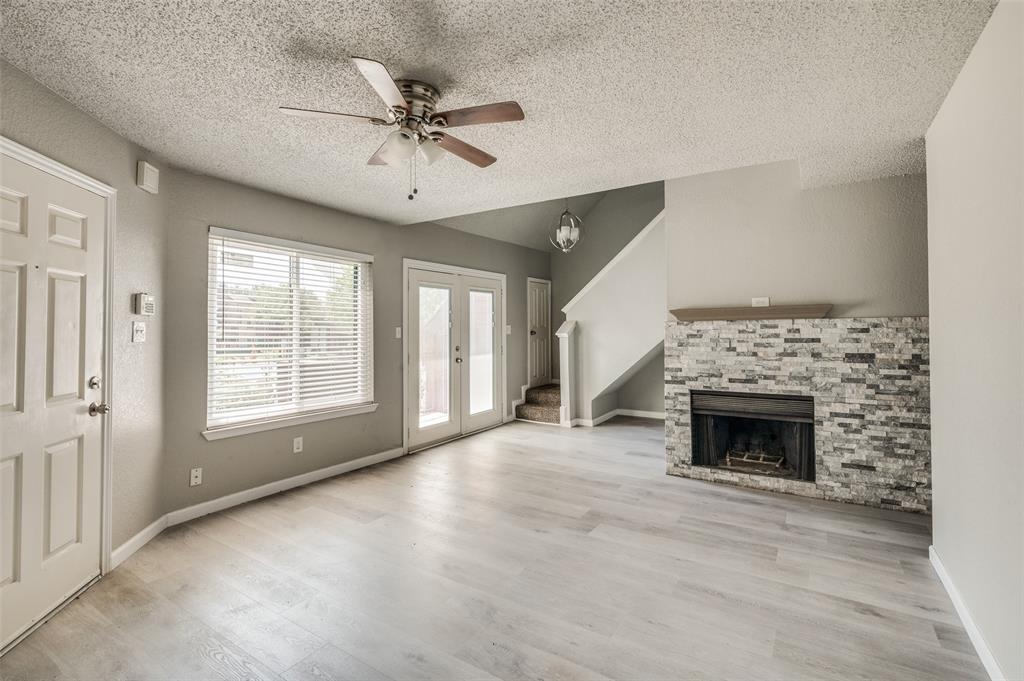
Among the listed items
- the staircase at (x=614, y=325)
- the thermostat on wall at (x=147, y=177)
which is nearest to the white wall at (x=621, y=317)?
the staircase at (x=614, y=325)

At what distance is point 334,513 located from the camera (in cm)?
338

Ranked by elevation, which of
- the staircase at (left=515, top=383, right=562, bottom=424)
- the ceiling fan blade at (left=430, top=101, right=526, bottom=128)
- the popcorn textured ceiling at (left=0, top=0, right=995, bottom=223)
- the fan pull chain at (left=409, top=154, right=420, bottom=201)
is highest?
the fan pull chain at (left=409, top=154, right=420, bottom=201)

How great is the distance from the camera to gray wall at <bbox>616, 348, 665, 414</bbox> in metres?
6.70

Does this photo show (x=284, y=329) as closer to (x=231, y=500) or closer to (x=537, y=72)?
(x=231, y=500)

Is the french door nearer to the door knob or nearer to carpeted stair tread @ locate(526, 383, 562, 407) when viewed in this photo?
carpeted stair tread @ locate(526, 383, 562, 407)

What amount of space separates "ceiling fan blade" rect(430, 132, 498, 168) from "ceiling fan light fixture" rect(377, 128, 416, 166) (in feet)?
0.57

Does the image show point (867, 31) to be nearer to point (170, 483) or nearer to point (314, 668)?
point (314, 668)

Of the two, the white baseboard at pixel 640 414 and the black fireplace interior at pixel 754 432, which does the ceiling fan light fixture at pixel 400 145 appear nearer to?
the black fireplace interior at pixel 754 432

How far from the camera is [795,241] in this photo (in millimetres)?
3670

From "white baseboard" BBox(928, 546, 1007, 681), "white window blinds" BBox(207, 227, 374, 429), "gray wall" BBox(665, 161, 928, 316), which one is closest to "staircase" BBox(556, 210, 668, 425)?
"gray wall" BBox(665, 161, 928, 316)

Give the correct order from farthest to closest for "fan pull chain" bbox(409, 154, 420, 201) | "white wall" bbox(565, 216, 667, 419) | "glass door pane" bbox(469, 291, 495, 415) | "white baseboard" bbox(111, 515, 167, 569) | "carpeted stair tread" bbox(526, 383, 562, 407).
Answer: "carpeted stair tread" bbox(526, 383, 562, 407)
"glass door pane" bbox(469, 291, 495, 415)
"white wall" bbox(565, 216, 667, 419)
"fan pull chain" bbox(409, 154, 420, 201)
"white baseboard" bbox(111, 515, 167, 569)

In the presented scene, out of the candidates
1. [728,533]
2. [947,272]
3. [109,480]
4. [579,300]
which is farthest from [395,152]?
[579,300]

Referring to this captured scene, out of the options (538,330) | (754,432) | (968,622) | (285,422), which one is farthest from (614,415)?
(968,622)

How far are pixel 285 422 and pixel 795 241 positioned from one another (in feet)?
14.2
